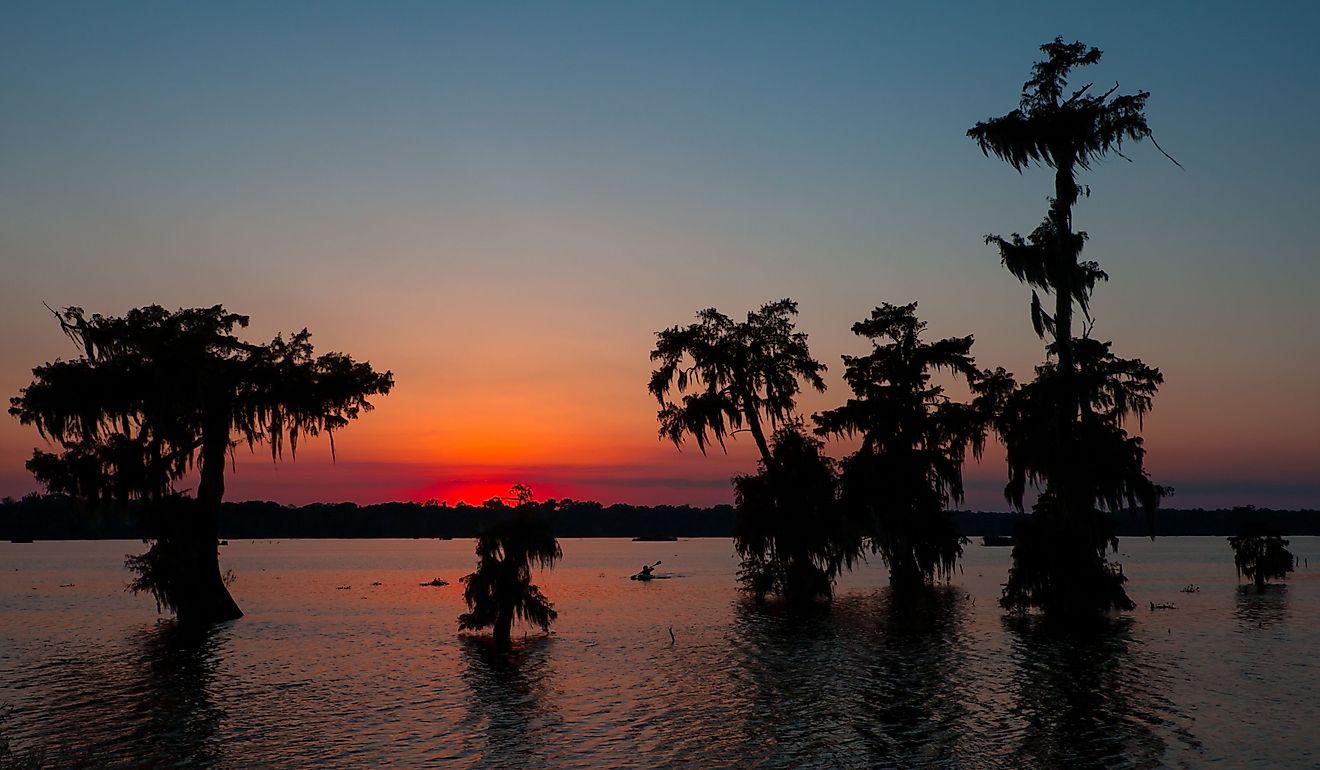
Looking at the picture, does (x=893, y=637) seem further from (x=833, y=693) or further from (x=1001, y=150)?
(x=1001, y=150)

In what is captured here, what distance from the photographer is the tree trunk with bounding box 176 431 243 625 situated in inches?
1802

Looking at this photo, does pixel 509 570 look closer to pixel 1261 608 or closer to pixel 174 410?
pixel 174 410

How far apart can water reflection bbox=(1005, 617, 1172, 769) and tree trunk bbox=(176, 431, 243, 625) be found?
33.3 m

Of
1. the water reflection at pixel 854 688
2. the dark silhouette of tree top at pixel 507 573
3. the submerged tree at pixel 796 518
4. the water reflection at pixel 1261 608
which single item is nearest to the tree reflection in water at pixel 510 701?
the dark silhouette of tree top at pixel 507 573

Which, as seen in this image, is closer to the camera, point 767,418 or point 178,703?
point 178,703

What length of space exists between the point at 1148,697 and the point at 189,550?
38227mm

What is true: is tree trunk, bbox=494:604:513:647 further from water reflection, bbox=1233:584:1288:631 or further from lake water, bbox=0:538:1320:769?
water reflection, bbox=1233:584:1288:631

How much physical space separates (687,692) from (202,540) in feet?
85.4

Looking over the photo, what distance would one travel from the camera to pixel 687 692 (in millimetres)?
30281

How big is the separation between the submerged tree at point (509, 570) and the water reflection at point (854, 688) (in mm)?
8765

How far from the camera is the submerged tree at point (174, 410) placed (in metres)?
43.2

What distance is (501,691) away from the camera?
100ft

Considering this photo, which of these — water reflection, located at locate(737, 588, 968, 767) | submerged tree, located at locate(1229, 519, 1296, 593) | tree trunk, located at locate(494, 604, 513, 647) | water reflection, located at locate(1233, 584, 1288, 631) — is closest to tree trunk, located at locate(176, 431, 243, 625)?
tree trunk, located at locate(494, 604, 513, 647)

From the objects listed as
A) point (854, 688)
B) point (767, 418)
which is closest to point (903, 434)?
point (767, 418)
